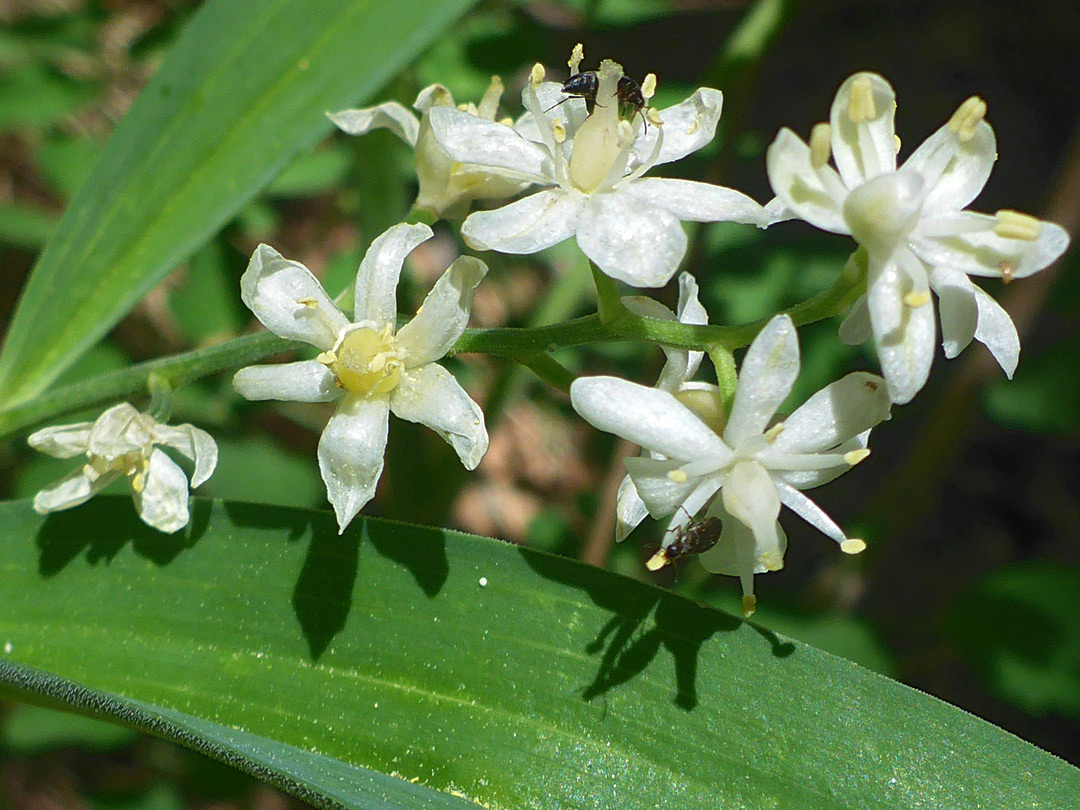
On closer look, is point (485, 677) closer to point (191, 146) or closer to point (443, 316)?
point (443, 316)

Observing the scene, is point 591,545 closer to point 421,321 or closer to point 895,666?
point 895,666

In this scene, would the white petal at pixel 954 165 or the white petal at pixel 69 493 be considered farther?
the white petal at pixel 69 493

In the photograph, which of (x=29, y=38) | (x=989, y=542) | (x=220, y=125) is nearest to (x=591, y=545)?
(x=220, y=125)

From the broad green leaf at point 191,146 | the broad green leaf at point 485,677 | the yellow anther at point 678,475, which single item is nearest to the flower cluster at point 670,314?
the yellow anther at point 678,475

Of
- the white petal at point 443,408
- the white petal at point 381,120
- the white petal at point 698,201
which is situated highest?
the white petal at point 381,120

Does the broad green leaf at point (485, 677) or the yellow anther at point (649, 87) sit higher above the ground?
the yellow anther at point (649, 87)

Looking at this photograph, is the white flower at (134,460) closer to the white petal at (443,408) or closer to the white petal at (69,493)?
the white petal at (69,493)

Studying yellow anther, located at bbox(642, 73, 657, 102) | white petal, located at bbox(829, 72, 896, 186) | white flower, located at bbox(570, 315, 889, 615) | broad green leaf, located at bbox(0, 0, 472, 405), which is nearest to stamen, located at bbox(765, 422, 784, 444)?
white flower, located at bbox(570, 315, 889, 615)
